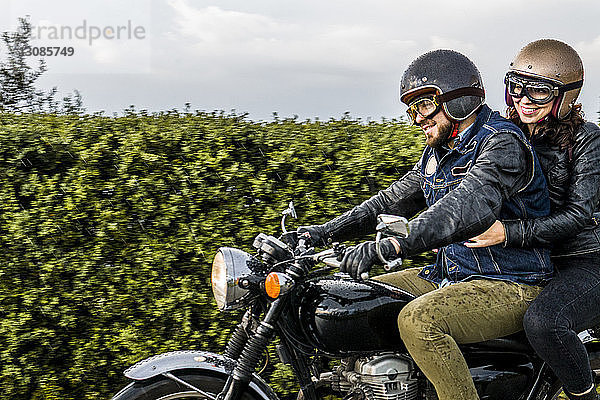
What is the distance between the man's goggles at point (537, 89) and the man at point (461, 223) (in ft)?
1.00

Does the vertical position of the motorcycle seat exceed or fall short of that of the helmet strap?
it falls short

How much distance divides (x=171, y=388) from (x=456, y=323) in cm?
115

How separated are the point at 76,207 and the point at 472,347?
2721mm

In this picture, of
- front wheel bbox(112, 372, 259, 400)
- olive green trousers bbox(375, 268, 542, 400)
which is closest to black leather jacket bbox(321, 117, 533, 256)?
olive green trousers bbox(375, 268, 542, 400)

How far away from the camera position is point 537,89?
126 inches

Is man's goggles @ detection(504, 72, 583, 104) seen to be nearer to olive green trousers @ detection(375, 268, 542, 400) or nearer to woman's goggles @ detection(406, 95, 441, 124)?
woman's goggles @ detection(406, 95, 441, 124)

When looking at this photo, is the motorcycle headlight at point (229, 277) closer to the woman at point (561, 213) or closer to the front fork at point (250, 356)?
the front fork at point (250, 356)

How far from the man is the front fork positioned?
0.43m

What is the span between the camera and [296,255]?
2834 mm

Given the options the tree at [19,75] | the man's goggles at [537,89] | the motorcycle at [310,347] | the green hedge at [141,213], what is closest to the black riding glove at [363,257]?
the motorcycle at [310,347]

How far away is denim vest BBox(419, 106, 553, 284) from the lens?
2.91 m

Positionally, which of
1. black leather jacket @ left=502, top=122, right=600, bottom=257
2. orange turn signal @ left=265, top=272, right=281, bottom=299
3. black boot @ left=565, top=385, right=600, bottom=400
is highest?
black leather jacket @ left=502, top=122, right=600, bottom=257

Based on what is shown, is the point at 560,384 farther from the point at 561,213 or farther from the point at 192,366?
the point at 192,366

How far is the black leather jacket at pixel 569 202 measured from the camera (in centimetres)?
289
